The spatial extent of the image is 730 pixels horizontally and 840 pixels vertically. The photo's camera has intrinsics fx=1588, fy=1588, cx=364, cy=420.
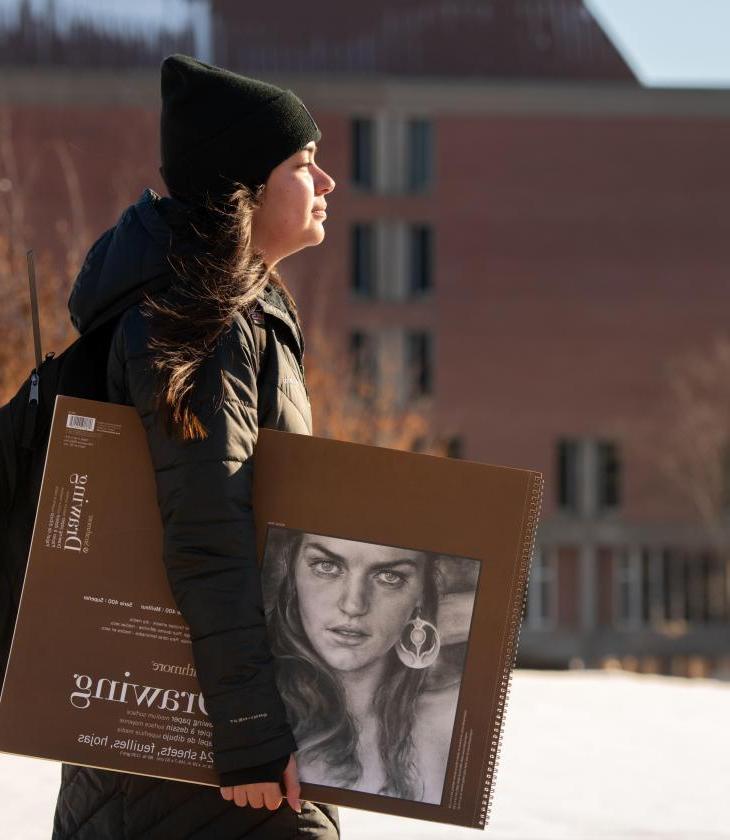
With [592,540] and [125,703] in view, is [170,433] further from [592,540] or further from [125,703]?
[592,540]

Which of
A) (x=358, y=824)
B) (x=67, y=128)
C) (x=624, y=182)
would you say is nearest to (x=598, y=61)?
(x=624, y=182)

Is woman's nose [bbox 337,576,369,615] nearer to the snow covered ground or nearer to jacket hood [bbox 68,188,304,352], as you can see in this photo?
jacket hood [bbox 68,188,304,352]

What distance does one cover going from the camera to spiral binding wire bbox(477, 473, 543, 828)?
250cm

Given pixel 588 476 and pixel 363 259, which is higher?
pixel 363 259

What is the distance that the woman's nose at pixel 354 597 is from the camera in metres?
2.52

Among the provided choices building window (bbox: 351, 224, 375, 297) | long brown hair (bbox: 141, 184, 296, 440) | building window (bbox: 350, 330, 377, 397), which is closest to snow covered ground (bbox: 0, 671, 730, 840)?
long brown hair (bbox: 141, 184, 296, 440)

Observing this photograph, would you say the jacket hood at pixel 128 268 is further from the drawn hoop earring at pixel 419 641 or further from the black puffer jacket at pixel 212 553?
the drawn hoop earring at pixel 419 641

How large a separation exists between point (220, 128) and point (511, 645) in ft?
3.30

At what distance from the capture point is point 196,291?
2.58m

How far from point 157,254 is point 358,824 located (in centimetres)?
347

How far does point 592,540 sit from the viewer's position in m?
48.8

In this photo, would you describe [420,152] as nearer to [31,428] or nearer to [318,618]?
[31,428]

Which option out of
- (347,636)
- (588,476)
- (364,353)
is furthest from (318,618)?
(588,476)

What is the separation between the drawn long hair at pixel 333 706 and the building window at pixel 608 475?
153ft
